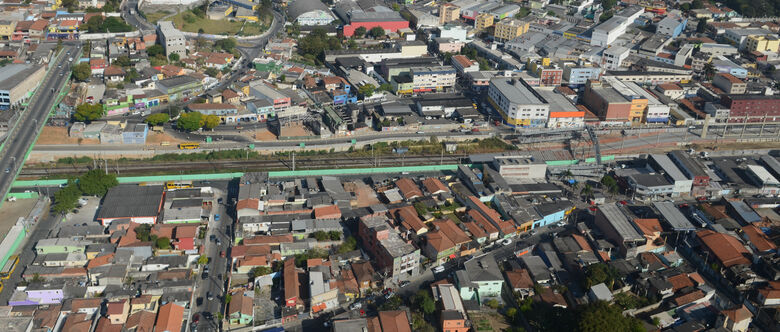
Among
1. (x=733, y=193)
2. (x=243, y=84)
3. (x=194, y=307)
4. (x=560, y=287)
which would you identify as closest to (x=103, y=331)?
(x=194, y=307)

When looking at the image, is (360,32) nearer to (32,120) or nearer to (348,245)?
(32,120)

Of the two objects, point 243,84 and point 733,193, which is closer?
point 733,193

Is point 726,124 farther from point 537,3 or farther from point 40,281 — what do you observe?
point 40,281

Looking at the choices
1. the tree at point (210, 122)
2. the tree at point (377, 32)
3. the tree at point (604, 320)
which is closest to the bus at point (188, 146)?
the tree at point (210, 122)

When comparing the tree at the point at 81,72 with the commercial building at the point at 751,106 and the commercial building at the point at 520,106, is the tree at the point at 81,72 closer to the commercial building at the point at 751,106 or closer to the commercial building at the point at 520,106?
the commercial building at the point at 520,106

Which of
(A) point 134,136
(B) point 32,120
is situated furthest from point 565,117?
(B) point 32,120

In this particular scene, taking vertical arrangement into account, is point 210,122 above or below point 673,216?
above
